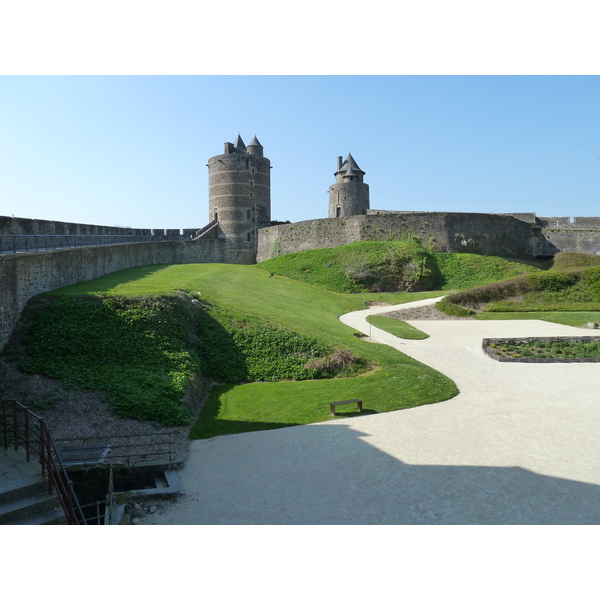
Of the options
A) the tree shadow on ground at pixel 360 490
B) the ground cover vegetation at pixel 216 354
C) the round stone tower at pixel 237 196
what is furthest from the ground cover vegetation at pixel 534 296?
the round stone tower at pixel 237 196

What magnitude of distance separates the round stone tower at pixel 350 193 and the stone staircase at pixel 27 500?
1799 inches

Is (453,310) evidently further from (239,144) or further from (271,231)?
(239,144)

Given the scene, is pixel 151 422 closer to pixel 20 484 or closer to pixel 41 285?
pixel 20 484

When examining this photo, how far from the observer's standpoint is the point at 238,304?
20.3 meters

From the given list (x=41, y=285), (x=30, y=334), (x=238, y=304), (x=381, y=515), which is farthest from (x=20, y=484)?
(x=238, y=304)

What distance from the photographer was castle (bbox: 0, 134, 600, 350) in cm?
3063

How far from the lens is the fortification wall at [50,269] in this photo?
1341 cm

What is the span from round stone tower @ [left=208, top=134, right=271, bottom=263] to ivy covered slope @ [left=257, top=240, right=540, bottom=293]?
10.4 meters

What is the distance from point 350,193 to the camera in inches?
2008

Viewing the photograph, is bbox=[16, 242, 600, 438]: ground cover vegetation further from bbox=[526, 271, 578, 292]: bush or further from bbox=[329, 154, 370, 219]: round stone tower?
bbox=[329, 154, 370, 219]: round stone tower

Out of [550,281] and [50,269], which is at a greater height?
[50,269]

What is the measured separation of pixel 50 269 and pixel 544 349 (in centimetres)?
2024

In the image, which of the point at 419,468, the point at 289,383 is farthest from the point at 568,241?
the point at 419,468

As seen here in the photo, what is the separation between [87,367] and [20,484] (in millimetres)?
6328
